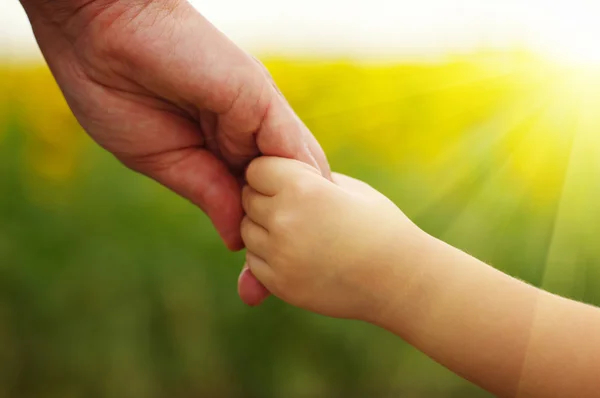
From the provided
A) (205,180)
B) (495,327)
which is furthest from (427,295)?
(205,180)

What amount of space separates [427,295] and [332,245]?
0.46 ft

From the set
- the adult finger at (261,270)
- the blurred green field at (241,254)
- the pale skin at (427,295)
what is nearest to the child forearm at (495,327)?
the pale skin at (427,295)

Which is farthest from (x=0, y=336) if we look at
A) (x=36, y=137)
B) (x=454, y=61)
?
(x=454, y=61)

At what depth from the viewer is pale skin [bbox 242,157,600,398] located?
770mm

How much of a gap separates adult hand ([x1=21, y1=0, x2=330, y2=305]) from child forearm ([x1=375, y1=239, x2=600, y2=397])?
27cm

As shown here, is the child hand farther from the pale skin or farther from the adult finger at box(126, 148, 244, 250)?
the adult finger at box(126, 148, 244, 250)

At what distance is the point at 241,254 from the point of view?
144 cm

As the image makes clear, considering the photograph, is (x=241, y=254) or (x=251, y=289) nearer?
(x=251, y=289)

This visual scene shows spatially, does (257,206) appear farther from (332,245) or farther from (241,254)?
(241,254)

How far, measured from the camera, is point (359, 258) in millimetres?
815

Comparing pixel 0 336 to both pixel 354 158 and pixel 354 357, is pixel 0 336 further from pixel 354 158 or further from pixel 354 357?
pixel 354 158

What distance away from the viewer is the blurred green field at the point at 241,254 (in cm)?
130

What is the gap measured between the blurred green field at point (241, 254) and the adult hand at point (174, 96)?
0.36 metres

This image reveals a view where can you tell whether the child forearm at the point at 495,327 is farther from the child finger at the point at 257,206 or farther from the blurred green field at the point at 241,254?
the blurred green field at the point at 241,254
